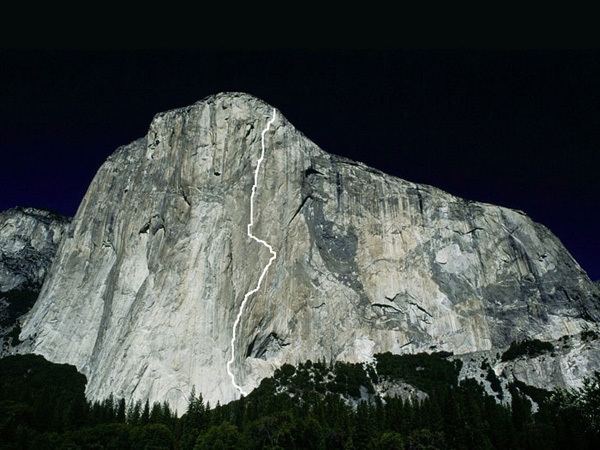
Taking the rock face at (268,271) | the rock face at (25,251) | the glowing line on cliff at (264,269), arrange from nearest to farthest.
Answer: the glowing line on cliff at (264,269)
the rock face at (268,271)
the rock face at (25,251)

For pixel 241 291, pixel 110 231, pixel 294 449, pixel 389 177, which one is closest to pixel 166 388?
pixel 241 291

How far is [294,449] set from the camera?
148 ft

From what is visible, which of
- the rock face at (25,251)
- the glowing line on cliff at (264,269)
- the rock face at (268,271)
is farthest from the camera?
the rock face at (25,251)

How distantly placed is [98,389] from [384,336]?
36.4 meters

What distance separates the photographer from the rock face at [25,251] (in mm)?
102938

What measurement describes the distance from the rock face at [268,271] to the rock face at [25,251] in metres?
18.9

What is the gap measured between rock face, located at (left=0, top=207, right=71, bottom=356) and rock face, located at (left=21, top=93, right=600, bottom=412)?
18881mm

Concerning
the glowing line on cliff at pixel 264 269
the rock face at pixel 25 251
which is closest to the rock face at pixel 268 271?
the glowing line on cliff at pixel 264 269

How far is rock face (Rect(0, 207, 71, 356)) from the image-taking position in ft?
338

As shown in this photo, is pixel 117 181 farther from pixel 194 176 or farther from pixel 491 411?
pixel 491 411

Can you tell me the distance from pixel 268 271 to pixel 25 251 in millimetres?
66721


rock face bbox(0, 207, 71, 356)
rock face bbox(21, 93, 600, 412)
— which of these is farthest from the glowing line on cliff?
rock face bbox(0, 207, 71, 356)

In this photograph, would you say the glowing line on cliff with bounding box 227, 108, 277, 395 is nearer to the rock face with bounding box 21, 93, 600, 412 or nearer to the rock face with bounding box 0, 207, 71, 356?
the rock face with bounding box 21, 93, 600, 412

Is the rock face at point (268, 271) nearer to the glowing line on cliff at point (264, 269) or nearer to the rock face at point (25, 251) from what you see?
the glowing line on cliff at point (264, 269)
